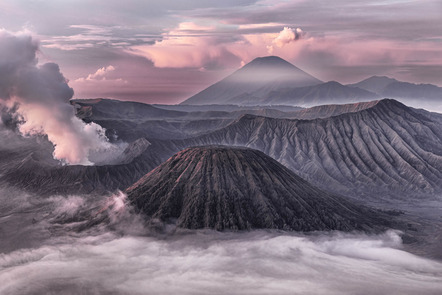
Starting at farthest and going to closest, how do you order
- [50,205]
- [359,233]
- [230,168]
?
[50,205]
[230,168]
[359,233]

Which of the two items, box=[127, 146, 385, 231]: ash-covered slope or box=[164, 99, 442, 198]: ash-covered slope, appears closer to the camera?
box=[127, 146, 385, 231]: ash-covered slope

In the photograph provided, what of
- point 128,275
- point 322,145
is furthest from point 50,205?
point 322,145

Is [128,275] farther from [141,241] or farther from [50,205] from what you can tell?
[50,205]

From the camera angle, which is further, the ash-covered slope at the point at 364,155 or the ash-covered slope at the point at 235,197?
the ash-covered slope at the point at 364,155

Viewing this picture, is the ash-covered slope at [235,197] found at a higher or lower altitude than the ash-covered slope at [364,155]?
lower

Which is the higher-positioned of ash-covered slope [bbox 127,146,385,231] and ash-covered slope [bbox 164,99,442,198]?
ash-covered slope [bbox 164,99,442,198]
